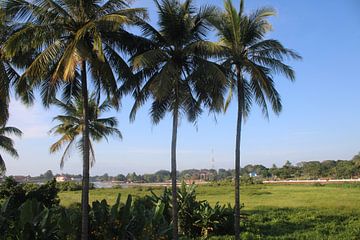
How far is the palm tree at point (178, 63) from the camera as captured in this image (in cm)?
1394

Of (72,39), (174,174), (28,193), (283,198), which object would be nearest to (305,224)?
(174,174)

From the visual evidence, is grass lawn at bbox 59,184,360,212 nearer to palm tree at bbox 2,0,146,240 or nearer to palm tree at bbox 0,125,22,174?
palm tree at bbox 0,125,22,174

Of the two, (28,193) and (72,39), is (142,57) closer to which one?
(72,39)

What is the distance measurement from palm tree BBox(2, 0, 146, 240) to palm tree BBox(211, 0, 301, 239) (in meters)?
3.61

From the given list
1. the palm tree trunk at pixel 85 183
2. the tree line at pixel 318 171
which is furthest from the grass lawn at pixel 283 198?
the tree line at pixel 318 171

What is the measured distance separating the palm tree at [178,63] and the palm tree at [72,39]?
3.68 feet

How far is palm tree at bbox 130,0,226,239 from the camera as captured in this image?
13938mm

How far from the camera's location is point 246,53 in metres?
15.6

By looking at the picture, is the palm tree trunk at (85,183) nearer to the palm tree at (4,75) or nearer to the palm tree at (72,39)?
the palm tree at (72,39)

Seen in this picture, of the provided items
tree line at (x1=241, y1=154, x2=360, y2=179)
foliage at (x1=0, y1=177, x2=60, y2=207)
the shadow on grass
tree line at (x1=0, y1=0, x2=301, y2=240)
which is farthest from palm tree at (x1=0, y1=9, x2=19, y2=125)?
tree line at (x1=241, y1=154, x2=360, y2=179)

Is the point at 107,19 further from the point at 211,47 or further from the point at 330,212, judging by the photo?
the point at 330,212

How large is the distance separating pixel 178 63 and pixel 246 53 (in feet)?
8.43

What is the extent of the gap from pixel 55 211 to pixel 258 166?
15872 centimetres

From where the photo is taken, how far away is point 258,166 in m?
170
